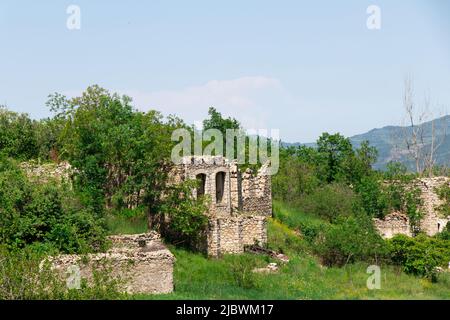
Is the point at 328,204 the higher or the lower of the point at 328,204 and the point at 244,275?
the higher

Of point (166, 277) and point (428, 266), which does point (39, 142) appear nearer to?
point (166, 277)

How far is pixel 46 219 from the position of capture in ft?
60.5

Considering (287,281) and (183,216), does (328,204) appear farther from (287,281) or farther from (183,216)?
(287,281)

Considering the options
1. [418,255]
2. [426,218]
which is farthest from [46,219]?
[426,218]

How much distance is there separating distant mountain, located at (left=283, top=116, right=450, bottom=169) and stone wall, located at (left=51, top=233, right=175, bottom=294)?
2795 centimetres

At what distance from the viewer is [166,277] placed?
17688mm

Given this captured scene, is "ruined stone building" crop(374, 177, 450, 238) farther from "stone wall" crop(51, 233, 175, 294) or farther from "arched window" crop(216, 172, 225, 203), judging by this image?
"stone wall" crop(51, 233, 175, 294)

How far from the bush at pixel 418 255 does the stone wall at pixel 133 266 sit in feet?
29.3

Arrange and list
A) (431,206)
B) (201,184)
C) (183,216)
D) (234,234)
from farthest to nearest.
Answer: (431,206) < (201,184) < (234,234) < (183,216)

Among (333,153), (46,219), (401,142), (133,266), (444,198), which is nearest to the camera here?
(133,266)

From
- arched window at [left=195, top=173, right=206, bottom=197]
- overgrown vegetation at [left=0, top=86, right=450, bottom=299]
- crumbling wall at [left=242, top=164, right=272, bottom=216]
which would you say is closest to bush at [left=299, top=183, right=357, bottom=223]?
overgrown vegetation at [left=0, top=86, right=450, bottom=299]

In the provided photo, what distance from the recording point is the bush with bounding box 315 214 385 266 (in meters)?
23.2

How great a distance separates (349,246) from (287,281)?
13.5ft
